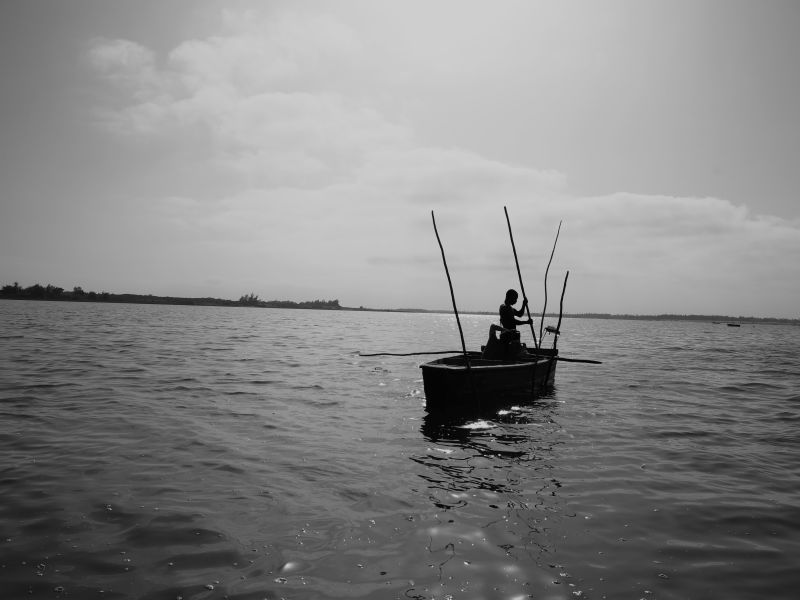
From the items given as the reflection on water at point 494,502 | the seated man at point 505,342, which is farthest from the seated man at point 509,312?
the reflection on water at point 494,502

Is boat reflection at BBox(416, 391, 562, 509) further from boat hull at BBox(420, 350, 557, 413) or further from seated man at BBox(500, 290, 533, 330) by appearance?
seated man at BBox(500, 290, 533, 330)

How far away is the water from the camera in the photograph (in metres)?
4.24

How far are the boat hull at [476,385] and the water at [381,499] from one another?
86 centimetres

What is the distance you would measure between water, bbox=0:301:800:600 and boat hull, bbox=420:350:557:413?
86cm

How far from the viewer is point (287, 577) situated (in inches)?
165

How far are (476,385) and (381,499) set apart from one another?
21.9ft

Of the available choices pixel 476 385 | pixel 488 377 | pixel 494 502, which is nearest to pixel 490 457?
pixel 494 502

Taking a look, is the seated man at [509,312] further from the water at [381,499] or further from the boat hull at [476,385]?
the water at [381,499]

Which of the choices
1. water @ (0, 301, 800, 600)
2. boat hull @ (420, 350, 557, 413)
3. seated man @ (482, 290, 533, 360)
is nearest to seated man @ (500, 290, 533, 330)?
seated man @ (482, 290, 533, 360)

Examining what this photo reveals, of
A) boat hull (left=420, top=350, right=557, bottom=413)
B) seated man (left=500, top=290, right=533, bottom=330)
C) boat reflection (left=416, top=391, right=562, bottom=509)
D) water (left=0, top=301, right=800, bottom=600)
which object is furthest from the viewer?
seated man (left=500, top=290, right=533, bottom=330)

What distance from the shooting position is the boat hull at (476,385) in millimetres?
11922

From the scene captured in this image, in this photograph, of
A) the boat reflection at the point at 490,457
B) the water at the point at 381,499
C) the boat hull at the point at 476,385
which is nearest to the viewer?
the water at the point at 381,499

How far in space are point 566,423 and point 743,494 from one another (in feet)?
14.7

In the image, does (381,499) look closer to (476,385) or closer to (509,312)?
(476,385)
